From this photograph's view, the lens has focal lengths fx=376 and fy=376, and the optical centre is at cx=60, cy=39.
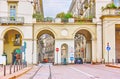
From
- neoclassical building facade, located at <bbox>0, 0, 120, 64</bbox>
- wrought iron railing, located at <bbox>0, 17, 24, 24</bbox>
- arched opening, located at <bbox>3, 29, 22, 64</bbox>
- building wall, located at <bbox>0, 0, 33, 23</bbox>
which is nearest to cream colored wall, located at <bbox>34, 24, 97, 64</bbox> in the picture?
neoclassical building facade, located at <bbox>0, 0, 120, 64</bbox>

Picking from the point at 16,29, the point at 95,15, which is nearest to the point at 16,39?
the point at 16,29

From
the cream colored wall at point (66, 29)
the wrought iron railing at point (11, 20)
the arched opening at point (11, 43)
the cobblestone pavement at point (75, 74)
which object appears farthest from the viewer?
the arched opening at point (11, 43)

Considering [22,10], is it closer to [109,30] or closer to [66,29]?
[66,29]


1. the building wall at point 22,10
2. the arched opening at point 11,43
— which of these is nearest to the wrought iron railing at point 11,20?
the building wall at point 22,10

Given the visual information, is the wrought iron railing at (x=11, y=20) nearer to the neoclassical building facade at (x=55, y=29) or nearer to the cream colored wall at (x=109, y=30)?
the neoclassical building facade at (x=55, y=29)

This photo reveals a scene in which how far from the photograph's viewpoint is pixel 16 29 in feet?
193

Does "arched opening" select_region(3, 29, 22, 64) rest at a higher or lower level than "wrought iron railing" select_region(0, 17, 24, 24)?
lower

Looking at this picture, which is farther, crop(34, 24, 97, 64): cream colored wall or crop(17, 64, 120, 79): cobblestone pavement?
crop(34, 24, 97, 64): cream colored wall

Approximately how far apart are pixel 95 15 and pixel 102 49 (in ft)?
19.7

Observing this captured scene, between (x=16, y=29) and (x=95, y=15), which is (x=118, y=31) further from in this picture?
(x=16, y=29)

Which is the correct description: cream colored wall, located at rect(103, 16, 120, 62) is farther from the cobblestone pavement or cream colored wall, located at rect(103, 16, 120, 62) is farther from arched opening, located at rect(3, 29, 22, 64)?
the cobblestone pavement

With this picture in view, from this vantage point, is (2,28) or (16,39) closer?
(2,28)

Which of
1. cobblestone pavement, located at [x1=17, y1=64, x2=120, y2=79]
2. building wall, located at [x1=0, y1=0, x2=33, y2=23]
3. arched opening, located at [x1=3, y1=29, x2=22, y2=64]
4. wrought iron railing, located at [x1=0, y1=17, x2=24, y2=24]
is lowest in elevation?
cobblestone pavement, located at [x1=17, y1=64, x2=120, y2=79]

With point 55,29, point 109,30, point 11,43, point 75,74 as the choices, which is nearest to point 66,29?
point 55,29
